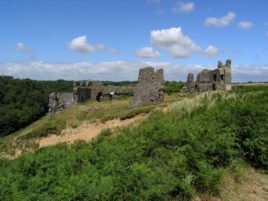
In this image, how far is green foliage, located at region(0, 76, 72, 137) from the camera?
6780cm

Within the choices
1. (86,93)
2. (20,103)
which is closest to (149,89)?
(86,93)

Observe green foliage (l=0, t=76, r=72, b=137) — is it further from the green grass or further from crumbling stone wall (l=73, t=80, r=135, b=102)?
the green grass

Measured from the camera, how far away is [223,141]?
836cm

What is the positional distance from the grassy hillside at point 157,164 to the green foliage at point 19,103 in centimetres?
5757

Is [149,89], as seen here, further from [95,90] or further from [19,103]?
[19,103]

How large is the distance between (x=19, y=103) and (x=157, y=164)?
236 ft

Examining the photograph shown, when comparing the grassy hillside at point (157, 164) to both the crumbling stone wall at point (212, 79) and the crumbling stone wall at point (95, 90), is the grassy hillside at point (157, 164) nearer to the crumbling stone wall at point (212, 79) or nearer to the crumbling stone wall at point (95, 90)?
the crumbling stone wall at point (212, 79)

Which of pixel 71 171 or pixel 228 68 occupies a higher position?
pixel 228 68

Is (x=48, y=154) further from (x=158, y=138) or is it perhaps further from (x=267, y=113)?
(x=267, y=113)

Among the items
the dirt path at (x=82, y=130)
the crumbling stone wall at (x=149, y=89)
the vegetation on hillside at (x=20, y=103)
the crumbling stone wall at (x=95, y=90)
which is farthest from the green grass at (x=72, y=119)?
the vegetation on hillside at (x=20, y=103)

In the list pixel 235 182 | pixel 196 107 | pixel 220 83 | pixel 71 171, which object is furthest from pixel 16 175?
pixel 220 83

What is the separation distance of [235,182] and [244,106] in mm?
3190

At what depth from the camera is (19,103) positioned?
248 feet

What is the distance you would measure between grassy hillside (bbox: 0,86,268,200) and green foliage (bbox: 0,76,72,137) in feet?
189
